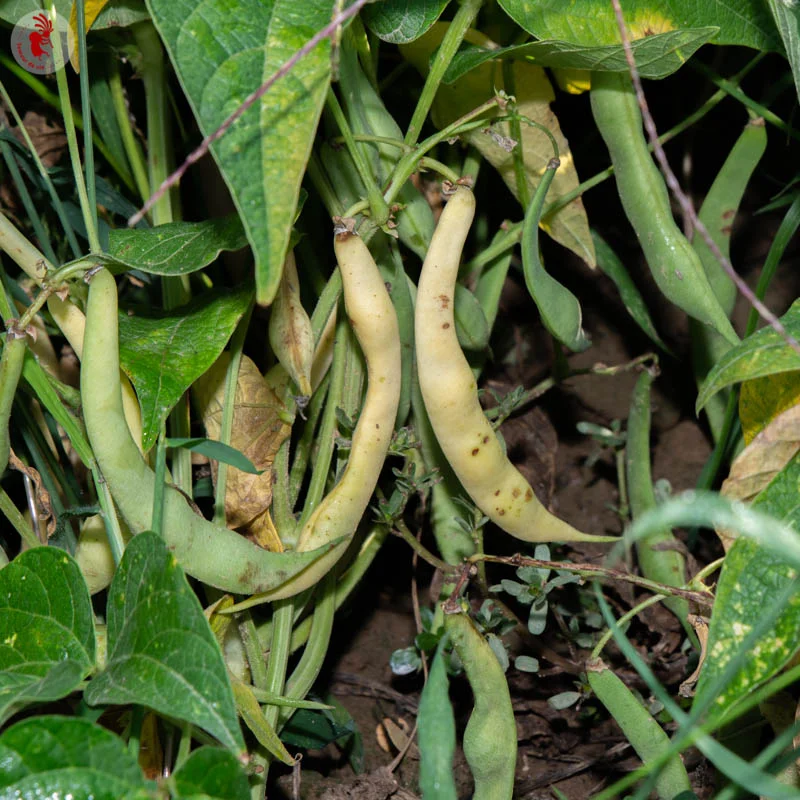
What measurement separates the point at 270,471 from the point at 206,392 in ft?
0.30

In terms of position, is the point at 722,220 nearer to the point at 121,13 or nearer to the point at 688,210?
the point at 688,210

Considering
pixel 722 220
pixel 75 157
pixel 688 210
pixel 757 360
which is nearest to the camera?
pixel 688 210

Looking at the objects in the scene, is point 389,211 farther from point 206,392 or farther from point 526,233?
point 206,392

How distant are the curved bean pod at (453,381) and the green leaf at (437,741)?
0.83ft

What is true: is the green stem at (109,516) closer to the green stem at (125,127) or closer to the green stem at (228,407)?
the green stem at (228,407)

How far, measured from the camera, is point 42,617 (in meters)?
0.67

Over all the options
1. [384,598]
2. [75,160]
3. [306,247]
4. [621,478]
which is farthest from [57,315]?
[621,478]

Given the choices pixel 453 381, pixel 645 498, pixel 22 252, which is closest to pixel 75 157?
pixel 22 252

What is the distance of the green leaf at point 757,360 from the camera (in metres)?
0.63

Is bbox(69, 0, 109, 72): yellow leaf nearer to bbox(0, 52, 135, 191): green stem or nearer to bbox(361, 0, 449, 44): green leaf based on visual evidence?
bbox(0, 52, 135, 191): green stem

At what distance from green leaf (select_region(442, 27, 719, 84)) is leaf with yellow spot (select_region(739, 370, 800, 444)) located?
0.28 meters

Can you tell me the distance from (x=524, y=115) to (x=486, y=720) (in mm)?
574

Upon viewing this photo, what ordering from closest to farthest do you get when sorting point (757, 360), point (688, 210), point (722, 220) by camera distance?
point (688, 210) → point (757, 360) → point (722, 220)

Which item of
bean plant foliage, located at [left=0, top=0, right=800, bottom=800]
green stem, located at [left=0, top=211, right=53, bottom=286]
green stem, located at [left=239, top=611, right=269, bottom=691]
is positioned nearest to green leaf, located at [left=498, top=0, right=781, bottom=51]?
bean plant foliage, located at [left=0, top=0, right=800, bottom=800]
